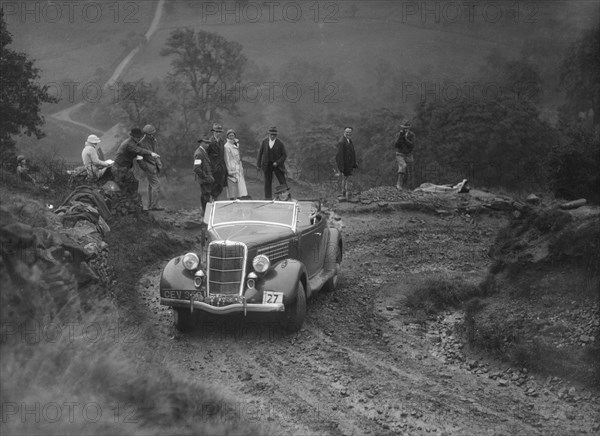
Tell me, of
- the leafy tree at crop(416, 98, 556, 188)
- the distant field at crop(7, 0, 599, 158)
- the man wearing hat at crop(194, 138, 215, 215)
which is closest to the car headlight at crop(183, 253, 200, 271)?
the man wearing hat at crop(194, 138, 215, 215)

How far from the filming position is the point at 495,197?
20.5 metres

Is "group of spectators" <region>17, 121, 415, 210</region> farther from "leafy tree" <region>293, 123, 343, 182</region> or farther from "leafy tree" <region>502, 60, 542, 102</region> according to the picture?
"leafy tree" <region>502, 60, 542, 102</region>

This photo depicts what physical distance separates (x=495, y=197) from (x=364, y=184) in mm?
11651

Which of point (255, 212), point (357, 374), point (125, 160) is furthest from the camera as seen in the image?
point (125, 160)

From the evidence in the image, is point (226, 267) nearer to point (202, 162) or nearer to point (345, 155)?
point (202, 162)

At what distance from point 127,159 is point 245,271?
6.20 metres

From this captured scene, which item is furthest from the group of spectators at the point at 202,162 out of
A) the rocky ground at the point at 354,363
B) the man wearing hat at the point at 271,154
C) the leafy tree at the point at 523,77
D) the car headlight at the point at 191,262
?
the leafy tree at the point at 523,77

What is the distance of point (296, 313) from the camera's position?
1009 centimetres

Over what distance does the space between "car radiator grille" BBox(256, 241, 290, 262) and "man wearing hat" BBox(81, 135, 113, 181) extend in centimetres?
594

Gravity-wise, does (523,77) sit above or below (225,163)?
below

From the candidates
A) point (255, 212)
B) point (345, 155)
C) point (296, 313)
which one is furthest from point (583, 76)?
point (296, 313)

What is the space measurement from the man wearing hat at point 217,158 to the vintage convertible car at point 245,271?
4.11 meters

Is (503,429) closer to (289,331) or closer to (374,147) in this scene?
(289,331)

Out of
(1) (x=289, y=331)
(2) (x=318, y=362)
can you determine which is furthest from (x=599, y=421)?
(1) (x=289, y=331)
